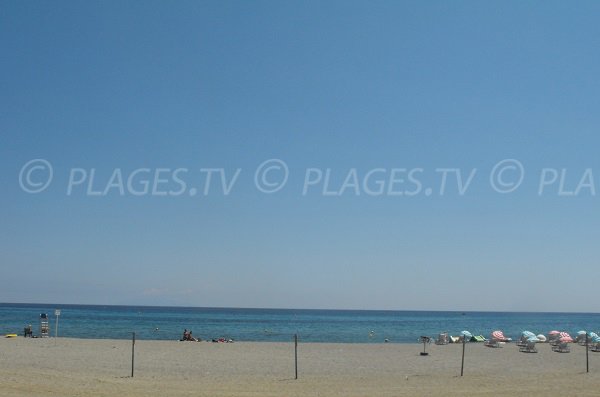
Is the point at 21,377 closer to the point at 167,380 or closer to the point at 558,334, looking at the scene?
the point at 167,380

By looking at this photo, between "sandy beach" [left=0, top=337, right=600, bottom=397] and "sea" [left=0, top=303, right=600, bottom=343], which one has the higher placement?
"sandy beach" [left=0, top=337, right=600, bottom=397]

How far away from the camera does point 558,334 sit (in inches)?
1420

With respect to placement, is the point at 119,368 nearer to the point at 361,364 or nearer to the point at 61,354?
the point at 61,354

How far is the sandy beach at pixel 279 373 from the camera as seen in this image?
50.6ft

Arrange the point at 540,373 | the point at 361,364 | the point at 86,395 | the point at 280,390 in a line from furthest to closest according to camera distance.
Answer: the point at 361,364 → the point at 540,373 → the point at 280,390 → the point at 86,395

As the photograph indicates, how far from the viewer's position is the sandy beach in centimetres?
1541

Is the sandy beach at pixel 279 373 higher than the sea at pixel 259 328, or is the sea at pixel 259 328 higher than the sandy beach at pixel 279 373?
the sandy beach at pixel 279 373

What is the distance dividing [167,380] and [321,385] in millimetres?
4223

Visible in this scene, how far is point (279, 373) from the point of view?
1977 cm

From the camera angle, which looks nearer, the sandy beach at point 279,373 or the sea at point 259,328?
the sandy beach at point 279,373

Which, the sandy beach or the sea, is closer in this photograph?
the sandy beach

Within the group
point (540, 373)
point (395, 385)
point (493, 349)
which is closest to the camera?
point (395, 385)

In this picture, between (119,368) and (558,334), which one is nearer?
(119,368)

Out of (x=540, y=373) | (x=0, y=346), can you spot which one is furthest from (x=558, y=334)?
(x=0, y=346)
